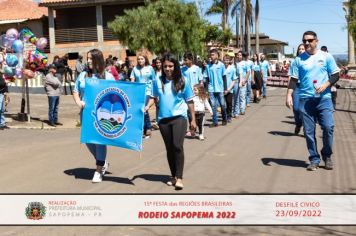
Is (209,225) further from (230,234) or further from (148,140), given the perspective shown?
(148,140)

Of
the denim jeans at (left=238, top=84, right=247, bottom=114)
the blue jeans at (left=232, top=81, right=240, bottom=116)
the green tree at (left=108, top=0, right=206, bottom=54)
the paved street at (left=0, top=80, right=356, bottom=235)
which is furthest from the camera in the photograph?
the green tree at (left=108, top=0, right=206, bottom=54)

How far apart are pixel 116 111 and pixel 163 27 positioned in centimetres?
1628

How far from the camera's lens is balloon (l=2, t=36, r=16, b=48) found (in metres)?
14.6

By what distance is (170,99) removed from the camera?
22.9ft

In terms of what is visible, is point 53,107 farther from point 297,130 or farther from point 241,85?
point 297,130

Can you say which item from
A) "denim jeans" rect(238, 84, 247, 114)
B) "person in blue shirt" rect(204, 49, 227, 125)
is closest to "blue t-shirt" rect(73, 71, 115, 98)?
"person in blue shirt" rect(204, 49, 227, 125)

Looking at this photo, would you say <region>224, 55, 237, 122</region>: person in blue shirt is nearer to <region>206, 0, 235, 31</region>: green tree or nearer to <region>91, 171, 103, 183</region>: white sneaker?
<region>91, 171, 103, 183</region>: white sneaker

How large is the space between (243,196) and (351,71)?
34.0 m

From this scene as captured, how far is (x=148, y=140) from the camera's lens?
11500mm

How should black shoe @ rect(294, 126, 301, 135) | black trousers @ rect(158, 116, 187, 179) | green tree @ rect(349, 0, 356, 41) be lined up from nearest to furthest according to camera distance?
black trousers @ rect(158, 116, 187, 179), black shoe @ rect(294, 126, 301, 135), green tree @ rect(349, 0, 356, 41)

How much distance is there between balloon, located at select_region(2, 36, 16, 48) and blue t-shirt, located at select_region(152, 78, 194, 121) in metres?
8.78

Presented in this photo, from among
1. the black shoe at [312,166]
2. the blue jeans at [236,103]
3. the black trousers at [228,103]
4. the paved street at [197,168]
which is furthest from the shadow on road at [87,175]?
the blue jeans at [236,103]

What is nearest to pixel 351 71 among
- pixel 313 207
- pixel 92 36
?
pixel 92 36

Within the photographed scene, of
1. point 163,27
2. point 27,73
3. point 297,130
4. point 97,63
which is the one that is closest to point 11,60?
point 27,73
